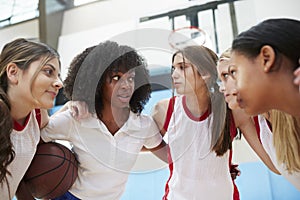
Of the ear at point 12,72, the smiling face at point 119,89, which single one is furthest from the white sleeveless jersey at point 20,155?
the smiling face at point 119,89

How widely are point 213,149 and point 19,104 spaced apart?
2.02ft

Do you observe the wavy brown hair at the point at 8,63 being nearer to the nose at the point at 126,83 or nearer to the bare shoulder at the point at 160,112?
the nose at the point at 126,83

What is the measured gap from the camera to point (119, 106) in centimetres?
114

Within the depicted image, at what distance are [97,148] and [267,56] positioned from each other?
601 millimetres

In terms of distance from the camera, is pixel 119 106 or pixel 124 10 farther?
pixel 124 10

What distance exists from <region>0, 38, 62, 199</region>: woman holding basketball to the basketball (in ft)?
0.13

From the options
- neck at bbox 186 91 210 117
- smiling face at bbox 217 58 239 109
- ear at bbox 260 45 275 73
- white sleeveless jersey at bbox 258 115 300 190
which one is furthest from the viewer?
neck at bbox 186 91 210 117

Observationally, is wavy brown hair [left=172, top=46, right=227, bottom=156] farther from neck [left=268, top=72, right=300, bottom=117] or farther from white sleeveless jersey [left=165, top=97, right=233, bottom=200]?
neck [left=268, top=72, right=300, bottom=117]

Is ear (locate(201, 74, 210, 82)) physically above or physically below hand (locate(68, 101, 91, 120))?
above

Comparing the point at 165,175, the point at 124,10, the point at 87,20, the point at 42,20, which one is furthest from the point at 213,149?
the point at 42,20

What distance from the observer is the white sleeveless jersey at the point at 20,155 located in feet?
3.40

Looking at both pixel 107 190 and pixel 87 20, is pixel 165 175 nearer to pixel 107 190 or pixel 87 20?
pixel 107 190

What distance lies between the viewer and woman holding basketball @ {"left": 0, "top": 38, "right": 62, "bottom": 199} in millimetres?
1037

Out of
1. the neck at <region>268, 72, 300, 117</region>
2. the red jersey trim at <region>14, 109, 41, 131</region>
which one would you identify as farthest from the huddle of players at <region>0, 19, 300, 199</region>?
the neck at <region>268, 72, 300, 117</region>
